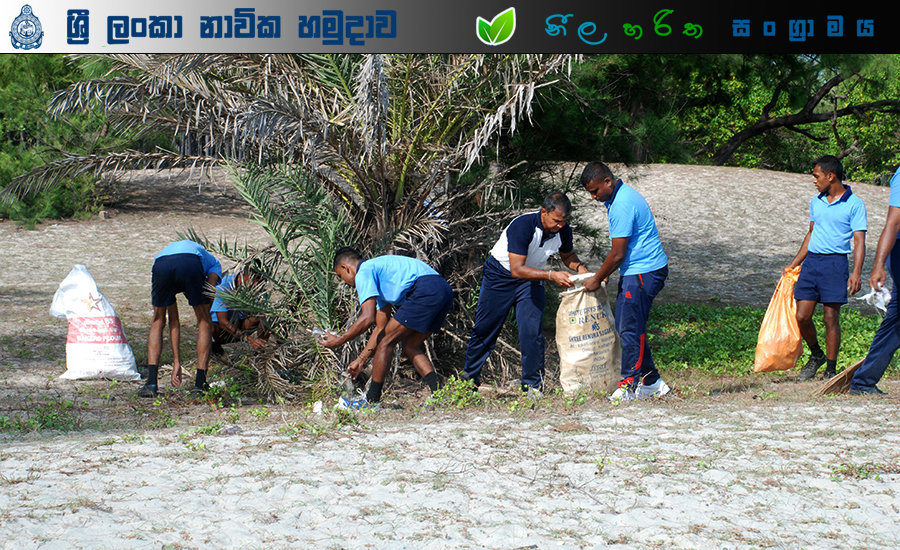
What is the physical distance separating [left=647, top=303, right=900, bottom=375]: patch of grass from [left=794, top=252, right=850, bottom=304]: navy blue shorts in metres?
1.40

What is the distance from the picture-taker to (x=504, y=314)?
6.64 meters

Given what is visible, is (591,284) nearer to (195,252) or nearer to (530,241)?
(530,241)

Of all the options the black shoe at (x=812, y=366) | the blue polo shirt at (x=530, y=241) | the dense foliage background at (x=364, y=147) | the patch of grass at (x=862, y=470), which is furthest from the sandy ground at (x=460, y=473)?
the dense foliage background at (x=364, y=147)

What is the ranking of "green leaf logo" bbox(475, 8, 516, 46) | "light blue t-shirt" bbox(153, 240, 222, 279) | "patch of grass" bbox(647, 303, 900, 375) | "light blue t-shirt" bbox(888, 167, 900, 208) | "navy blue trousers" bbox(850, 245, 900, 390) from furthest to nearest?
"patch of grass" bbox(647, 303, 900, 375) → "light blue t-shirt" bbox(153, 240, 222, 279) → "green leaf logo" bbox(475, 8, 516, 46) → "navy blue trousers" bbox(850, 245, 900, 390) → "light blue t-shirt" bbox(888, 167, 900, 208)

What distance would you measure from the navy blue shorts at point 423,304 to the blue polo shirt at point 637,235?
50.0 inches

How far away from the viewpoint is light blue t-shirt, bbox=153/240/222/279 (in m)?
7.15

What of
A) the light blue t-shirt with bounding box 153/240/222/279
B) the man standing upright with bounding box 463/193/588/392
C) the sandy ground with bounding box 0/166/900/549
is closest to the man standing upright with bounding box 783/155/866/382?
the sandy ground with bounding box 0/166/900/549

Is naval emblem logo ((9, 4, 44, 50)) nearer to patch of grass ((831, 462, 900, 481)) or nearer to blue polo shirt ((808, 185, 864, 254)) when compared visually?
blue polo shirt ((808, 185, 864, 254))


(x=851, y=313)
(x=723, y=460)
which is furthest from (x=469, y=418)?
(x=851, y=313)

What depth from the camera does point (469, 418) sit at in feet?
18.5

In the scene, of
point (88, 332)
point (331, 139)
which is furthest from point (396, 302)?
point (88, 332)

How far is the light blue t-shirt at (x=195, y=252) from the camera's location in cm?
715

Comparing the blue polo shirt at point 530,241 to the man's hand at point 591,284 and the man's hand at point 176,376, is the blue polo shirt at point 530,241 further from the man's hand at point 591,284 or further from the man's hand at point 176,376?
the man's hand at point 176,376

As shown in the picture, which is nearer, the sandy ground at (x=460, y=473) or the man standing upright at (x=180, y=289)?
the sandy ground at (x=460, y=473)
